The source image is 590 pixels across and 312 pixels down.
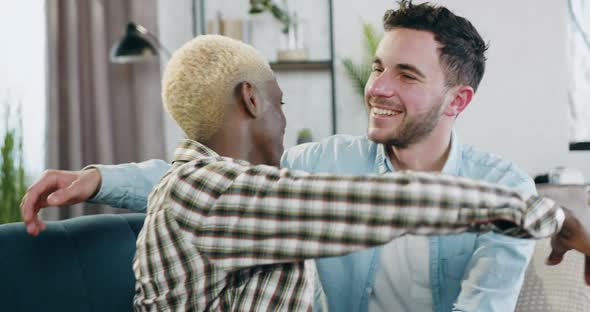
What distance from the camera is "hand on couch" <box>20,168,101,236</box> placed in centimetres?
127

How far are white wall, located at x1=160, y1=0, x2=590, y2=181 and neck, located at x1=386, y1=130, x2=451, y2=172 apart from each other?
2.79m

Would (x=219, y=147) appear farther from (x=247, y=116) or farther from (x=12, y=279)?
(x=12, y=279)

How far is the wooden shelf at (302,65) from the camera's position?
439 centimetres

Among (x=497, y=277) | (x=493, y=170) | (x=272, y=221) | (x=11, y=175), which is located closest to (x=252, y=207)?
(x=272, y=221)

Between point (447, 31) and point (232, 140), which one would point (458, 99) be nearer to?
point (447, 31)

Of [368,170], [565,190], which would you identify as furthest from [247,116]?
[565,190]

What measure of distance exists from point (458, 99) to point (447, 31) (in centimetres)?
18

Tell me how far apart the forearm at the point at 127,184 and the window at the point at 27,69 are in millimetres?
2533

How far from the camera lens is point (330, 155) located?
1752mm

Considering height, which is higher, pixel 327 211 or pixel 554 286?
pixel 327 211

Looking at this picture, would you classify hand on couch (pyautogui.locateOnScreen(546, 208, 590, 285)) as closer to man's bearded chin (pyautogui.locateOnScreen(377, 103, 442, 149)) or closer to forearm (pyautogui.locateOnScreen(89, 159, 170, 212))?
man's bearded chin (pyautogui.locateOnScreen(377, 103, 442, 149))

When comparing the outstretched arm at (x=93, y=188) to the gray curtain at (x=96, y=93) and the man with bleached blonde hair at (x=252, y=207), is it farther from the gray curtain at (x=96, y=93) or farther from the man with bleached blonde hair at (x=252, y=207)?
the gray curtain at (x=96, y=93)

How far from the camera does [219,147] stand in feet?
3.83

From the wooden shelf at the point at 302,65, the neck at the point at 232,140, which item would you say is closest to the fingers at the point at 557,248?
the neck at the point at 232,140
